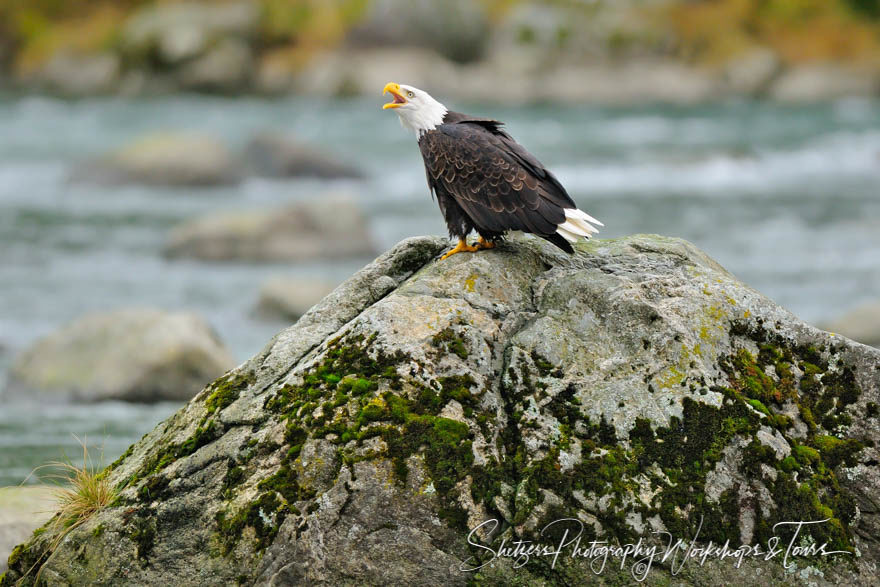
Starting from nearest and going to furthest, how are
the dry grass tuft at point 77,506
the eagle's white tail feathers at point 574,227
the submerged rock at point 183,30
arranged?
the dry grass tuft at point 77,506, the eagle's white tail feathers at point 574,227, the submerged rock at point 183,30

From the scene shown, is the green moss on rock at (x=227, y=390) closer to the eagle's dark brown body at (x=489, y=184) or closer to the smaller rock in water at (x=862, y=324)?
the eagle's dark brown body at (x=489, y=184)

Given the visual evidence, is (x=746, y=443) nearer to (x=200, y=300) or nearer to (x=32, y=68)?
(x=200, y=300)

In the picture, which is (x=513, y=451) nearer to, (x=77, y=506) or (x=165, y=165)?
(x=77, y=506)

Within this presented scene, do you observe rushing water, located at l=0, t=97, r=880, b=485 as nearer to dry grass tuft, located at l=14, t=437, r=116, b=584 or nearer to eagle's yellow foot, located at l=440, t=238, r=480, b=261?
dry grass tuft, located at l=14, t=437, r=116, b=584

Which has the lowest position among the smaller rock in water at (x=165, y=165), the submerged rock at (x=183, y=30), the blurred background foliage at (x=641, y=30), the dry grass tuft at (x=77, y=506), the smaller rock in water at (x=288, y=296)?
the dry grass tuft at (x=77, y=506)

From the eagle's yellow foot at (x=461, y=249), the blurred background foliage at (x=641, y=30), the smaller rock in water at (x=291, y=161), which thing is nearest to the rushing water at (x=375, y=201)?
the smaller rock in water at (x=291, y=161)

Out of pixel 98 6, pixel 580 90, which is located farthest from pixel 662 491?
pixel 98 6

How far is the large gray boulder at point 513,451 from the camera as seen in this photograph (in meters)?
4.05

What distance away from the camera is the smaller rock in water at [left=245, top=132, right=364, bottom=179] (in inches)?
1012

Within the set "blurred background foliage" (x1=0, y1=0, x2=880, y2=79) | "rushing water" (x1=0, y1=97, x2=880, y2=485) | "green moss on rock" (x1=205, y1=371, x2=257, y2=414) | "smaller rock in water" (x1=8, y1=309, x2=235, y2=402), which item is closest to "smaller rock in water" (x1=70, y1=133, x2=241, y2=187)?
"rushing water" (x1=0, y1=97, x2=880, y2=485)

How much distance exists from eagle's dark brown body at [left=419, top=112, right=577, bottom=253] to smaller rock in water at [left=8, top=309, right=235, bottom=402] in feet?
17.6

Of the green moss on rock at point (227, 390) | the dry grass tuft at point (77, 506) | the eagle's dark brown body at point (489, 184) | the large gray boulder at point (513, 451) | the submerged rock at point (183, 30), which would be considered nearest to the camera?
the large gray boulder at point (513, 451)

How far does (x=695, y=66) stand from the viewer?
170 ft

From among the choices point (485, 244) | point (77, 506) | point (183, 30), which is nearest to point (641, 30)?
point (183, 30)
